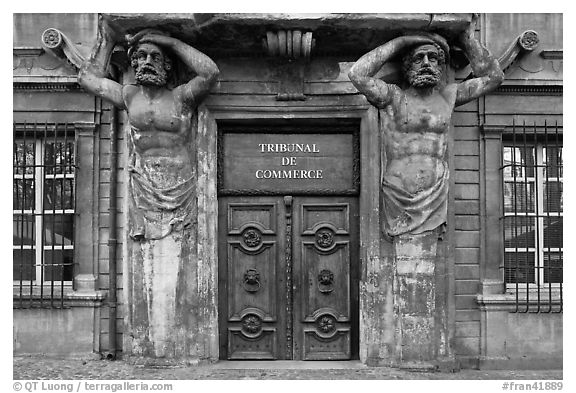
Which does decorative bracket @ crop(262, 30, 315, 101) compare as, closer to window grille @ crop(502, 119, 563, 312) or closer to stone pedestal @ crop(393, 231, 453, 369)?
stone pedestal @ crop(393, 231, 453, 369)

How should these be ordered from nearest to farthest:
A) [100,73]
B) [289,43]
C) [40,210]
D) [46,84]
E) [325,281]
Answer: [289,43] → [100,73] → [325,281] → [46,84] → [40,210]

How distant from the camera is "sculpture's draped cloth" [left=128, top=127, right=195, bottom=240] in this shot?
688 centimetres

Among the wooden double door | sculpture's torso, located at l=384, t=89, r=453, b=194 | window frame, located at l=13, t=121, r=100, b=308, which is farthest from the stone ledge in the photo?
sculpture's torso, located at l=384, t=89, r=453, b=194

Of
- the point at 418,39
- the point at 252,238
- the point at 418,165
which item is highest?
the point at 418,39

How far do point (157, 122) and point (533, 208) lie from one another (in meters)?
4.81

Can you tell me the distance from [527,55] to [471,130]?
3.86 feet

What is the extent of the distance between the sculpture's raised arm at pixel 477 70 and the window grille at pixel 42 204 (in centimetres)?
491

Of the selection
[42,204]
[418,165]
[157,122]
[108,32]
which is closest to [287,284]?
[418,165]

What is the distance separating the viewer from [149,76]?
676 centimetres

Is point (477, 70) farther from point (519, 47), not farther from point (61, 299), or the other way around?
point (61, 299)

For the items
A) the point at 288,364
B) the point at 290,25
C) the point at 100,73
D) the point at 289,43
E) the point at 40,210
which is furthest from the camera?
the point at 40,210

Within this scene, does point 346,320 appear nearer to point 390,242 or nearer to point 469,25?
point 390,242

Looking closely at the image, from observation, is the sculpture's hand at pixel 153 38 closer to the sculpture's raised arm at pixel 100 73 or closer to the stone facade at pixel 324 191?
the stone facade at pixel 324 191
